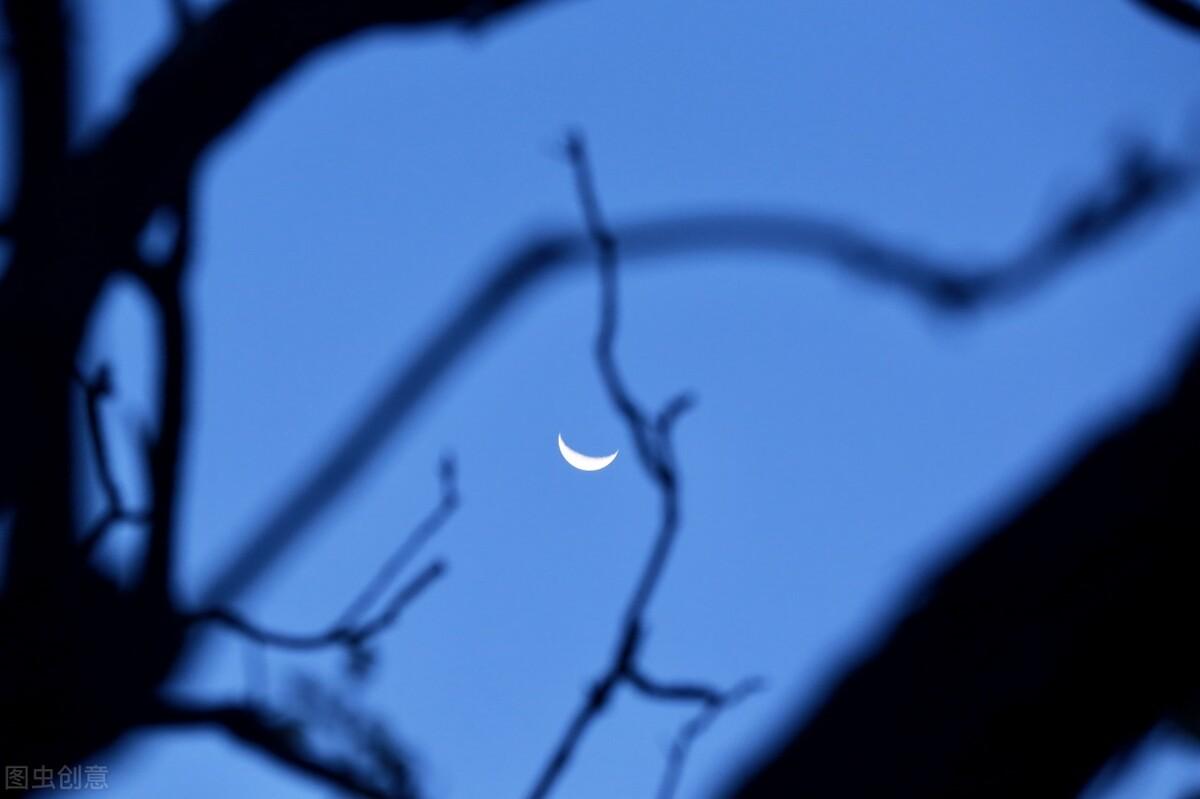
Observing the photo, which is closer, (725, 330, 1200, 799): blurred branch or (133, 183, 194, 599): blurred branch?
(725, 330, 1200, 799): blurred branch

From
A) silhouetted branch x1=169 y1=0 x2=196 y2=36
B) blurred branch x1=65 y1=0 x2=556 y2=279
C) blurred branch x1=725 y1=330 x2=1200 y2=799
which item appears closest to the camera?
blurred branch x1=725 y1=330 x2=1200 y2=799

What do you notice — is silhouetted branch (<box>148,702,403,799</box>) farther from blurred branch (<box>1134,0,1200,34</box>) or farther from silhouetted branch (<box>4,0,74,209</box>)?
blurred branch (<box>1134,0,1200,34</box>)

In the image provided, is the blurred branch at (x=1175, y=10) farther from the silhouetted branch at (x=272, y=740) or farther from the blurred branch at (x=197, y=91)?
the silhouetted branch at (x=272, y=740)

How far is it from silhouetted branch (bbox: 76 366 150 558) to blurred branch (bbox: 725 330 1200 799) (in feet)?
5.45

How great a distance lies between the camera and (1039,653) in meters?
1.07

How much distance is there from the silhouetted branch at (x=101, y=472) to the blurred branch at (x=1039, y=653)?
166 cm

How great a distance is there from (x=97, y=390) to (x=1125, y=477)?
1.87m

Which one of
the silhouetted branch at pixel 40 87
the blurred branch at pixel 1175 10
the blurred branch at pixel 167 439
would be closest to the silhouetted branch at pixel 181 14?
the silhouetted branch at pixel 40 87

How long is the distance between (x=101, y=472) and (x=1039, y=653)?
6.26 feet

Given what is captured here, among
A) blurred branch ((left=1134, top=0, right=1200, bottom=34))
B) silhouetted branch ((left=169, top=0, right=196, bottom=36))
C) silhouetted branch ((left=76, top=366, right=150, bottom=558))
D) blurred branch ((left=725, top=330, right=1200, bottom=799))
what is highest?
silhouetted branch ((left=169, top=0, right=196, bottom=36))

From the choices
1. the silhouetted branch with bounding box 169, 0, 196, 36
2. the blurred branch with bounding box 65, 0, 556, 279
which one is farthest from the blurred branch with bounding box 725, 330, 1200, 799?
the silhouetted branch with bounding box 169, 0, 196, 36

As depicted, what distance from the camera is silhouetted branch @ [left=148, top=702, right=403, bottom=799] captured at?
2484mm

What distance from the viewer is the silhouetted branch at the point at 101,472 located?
2.37 m

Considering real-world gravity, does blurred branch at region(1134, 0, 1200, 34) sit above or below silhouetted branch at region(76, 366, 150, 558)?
above
